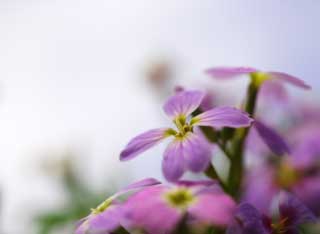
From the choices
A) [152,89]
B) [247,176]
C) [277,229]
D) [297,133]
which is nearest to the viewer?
[277,229]

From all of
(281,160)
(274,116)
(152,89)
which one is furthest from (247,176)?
(152,89)

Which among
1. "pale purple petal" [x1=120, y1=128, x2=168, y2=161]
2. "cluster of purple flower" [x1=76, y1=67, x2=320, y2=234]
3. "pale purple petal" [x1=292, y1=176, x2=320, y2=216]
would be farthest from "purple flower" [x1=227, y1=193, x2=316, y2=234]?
"pale purple petal" [x1=292, y1=176, x2=320, y2=216]

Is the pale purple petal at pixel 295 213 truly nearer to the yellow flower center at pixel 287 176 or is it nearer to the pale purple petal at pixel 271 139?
the pale purple petal at pixel 271 139


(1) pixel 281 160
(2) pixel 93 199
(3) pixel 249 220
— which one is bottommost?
(2) pixel 93 199

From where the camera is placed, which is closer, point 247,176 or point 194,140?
point 194,140

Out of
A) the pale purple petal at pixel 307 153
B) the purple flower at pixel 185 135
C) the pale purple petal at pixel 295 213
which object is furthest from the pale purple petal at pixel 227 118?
the pale purple petal at pixel 307 153

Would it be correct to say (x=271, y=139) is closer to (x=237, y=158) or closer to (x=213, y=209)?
(x=237, y=158)

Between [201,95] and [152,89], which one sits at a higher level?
[201,95]

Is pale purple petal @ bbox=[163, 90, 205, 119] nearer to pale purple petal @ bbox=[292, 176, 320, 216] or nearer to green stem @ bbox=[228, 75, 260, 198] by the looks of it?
green stem @ bbox=[228, 75, 260, 198]

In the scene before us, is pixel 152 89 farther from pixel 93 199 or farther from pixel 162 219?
pixel 162 219
